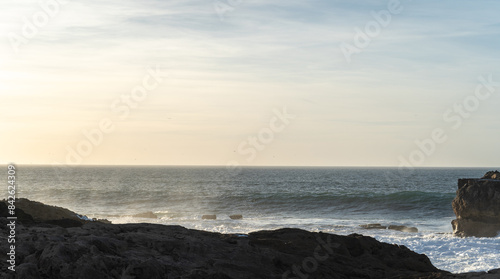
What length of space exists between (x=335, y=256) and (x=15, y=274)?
6458 mm

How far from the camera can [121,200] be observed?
6294cm

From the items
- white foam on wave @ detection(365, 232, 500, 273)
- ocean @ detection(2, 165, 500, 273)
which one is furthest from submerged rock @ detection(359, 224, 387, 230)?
white foam on wave @ detection(365, 232, 500, 273)

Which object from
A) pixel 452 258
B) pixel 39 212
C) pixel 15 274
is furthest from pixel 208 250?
pixel 452 258

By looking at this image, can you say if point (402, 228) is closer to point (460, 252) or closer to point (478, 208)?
point (478, 208)

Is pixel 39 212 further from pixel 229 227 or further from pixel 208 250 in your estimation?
pixel 229 227

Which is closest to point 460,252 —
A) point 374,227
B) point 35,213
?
point 374,227

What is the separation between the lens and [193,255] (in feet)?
33.2

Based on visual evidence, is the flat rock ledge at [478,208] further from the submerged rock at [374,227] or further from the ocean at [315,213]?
the submerged rock at [374,227]

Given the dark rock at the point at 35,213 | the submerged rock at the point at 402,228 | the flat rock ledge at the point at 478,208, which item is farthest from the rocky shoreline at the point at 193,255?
the submerged rock at the point at 402,228

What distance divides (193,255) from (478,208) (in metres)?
20.3

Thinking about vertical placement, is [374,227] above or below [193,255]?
below

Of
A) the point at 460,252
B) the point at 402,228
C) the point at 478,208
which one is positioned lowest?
the point at 402,228

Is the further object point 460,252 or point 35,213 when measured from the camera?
point 460,252

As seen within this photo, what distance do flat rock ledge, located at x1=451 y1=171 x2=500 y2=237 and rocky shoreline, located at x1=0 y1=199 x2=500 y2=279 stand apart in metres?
15.6
